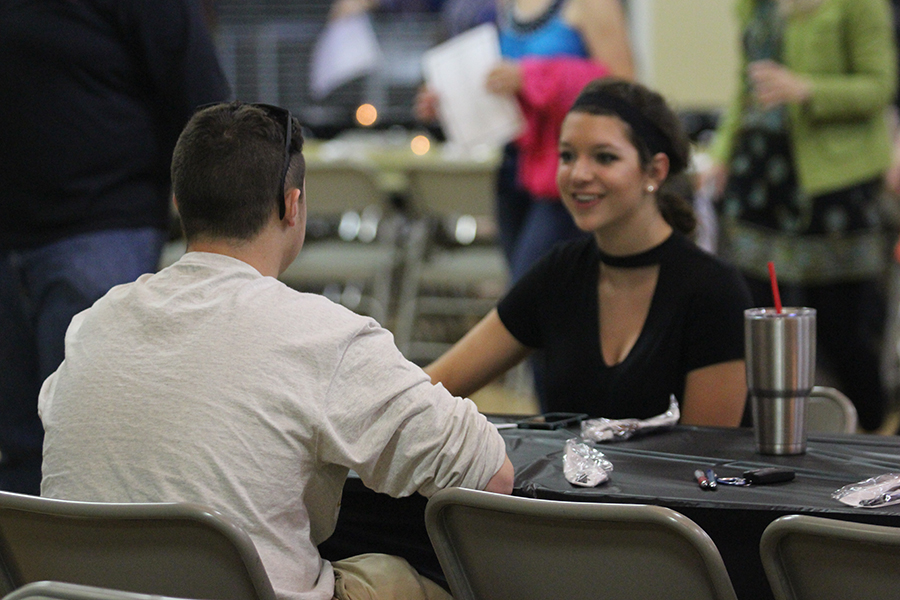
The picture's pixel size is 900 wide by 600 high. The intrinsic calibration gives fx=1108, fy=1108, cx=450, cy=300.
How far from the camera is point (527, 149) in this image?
11.2 ft

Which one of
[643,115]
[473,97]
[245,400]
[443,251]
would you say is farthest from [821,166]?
[443,251]

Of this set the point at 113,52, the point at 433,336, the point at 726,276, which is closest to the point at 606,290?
the point at 726,276

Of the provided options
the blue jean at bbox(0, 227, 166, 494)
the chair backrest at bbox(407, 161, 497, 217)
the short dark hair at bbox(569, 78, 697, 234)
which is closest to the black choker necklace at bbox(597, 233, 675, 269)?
the short dark hair at bbox(569, 78, 697, 234)

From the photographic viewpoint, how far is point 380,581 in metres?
1.57

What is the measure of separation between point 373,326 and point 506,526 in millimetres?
313

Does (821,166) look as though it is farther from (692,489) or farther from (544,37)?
(692,489)

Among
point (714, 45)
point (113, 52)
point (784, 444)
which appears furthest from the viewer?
point (714, 45)

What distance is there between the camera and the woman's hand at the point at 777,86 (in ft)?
10.5

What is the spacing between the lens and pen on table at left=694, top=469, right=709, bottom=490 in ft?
4.88

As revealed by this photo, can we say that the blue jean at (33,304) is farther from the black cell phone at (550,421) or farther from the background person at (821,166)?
the background person at (821,166)

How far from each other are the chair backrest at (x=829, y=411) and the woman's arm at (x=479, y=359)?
607 millimetres

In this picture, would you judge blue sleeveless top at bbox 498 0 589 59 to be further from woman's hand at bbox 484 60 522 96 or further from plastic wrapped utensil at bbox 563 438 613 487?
plastic wrapped utensil at bbox 563 438 613 487

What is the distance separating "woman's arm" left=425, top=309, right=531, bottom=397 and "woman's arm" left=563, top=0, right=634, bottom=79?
4.15 feet

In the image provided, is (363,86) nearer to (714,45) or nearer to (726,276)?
(714,45)
